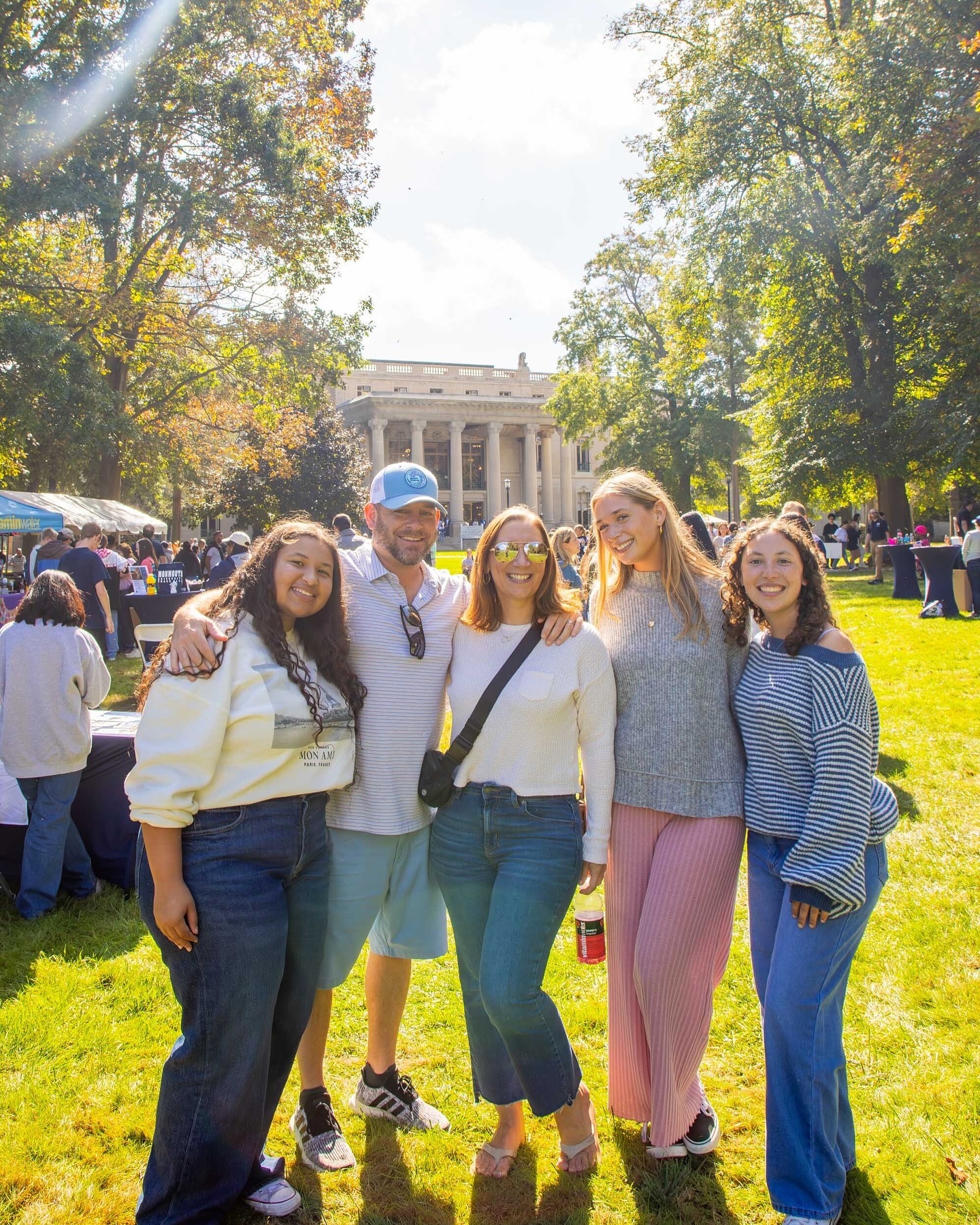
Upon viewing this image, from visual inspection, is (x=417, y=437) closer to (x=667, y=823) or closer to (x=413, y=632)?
(x=413, y=632)

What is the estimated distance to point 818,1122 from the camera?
9.04 ft

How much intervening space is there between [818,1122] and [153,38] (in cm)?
2037

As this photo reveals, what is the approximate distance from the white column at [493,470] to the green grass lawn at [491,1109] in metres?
76.6

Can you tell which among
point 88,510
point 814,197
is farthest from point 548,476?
point 88,510

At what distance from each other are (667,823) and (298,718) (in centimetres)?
130

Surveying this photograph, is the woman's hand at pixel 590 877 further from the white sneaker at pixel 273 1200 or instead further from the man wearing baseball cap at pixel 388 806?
the white sneaker at pixel 273 1200

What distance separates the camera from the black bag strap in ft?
10.0

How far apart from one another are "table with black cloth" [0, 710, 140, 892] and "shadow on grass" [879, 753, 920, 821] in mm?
5177

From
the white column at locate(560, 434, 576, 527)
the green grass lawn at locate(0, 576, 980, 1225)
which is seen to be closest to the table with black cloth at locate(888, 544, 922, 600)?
the green grass lawn at locate(0, 576, 980, 1225)

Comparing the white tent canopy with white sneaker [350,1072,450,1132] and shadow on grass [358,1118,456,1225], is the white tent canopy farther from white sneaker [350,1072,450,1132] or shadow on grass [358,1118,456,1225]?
shadow on grass [358,1118,456,1225]

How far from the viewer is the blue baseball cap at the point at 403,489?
3.38 meters

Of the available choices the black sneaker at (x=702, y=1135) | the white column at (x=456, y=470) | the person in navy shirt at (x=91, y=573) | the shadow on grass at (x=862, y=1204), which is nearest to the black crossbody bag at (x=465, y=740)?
the black sneaker at (x=702, y=1135)

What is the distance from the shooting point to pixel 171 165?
1911 cm

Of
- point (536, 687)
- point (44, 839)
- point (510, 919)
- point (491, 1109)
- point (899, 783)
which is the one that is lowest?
point (491, 1109)
